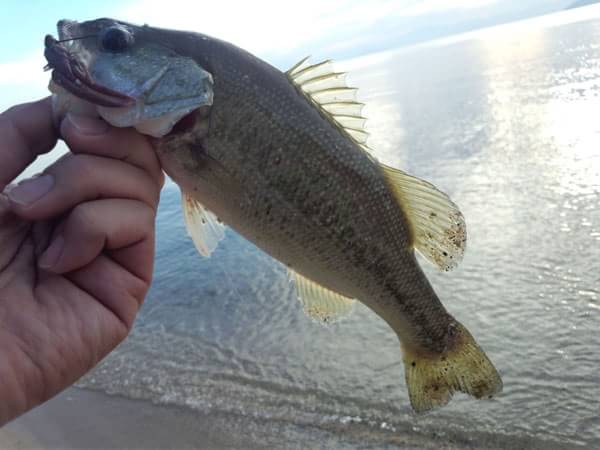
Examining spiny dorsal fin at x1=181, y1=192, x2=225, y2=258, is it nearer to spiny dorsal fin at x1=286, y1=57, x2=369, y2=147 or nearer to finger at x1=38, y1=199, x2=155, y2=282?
finger at x1=38, y1=199, x2=155, y2=282

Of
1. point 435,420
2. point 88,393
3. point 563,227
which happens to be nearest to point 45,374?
point 435,420

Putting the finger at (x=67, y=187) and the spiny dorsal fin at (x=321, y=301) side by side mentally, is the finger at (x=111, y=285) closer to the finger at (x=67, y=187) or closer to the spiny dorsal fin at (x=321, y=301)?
the finger at (x=67, y=187)

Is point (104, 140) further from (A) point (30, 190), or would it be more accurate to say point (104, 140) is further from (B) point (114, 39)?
(B) point (114, 39)

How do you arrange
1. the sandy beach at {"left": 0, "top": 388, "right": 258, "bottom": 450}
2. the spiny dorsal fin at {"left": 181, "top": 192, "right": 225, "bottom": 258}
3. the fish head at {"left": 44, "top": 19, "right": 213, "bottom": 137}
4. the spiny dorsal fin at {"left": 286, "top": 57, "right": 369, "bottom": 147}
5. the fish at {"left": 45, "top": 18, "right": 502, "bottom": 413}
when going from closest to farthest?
the fish head at {"left": 44, "top": 19, "right": 213, "bottom": 137} → the fish at {"left": 45, "top": 18, "right": 502, "bottom": 413} → the spiny dorsal fin at {"left": 286, "top": 57, "right": 369, "bottom": 147} → the spiny dorsal fin at {"left": 181, "top": 192, "right": 225, "bottom": 258} → the sandy beach at {"left": 0, "top": 388, "right": 258, "bottom": 450}

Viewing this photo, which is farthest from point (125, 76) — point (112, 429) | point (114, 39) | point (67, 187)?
point (112, 429)

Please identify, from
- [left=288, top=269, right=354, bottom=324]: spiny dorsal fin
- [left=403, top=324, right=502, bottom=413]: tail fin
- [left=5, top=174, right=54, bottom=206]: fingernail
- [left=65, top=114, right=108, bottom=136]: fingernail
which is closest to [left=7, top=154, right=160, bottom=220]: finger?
[left=5, top=174, right=54, bottom=206]: fingernail

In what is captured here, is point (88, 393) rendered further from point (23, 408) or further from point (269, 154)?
point (269, 154)
